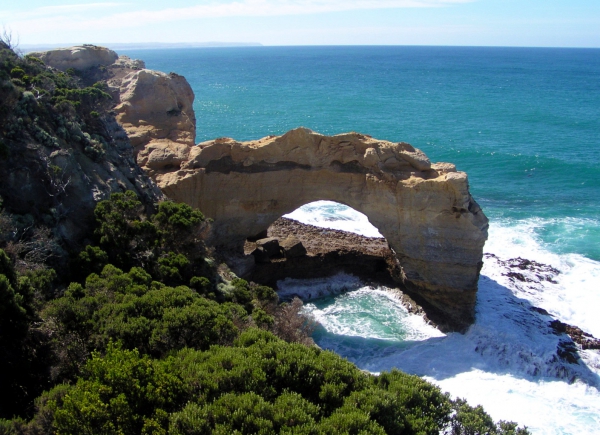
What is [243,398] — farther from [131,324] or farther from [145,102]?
[145,102]

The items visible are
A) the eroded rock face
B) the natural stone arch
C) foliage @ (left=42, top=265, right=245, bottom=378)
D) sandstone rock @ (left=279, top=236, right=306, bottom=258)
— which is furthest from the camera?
sandstone rock @ (left=279, top=236, right=306, bottom=258)

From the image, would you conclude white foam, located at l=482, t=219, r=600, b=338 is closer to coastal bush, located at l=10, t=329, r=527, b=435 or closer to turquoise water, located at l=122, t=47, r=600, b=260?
turquoise water, located at l=122, t=47, r=600, b=260

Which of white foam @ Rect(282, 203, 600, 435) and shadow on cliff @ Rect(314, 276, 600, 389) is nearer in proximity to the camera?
white foam @ Rect(282, 203, 600, 435)

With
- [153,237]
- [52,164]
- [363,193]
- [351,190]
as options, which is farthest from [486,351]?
[52,164]

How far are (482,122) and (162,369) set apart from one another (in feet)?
189

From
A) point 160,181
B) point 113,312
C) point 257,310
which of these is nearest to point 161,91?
point 160,181

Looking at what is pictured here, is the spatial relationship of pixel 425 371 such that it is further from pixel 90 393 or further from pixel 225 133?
pixel 225 133

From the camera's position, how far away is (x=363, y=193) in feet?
76.8

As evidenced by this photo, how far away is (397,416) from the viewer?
→ 10547mm

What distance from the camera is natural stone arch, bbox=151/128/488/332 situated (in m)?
21.9

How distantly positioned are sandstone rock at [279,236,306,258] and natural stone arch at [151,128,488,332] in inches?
72.5

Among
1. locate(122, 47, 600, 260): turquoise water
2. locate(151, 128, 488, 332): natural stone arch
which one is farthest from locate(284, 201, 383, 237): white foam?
locate(122, 47, 600, 260): turquoise water

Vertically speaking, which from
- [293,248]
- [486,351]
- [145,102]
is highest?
[145,102]

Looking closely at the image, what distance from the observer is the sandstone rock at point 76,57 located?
32.8 meters
